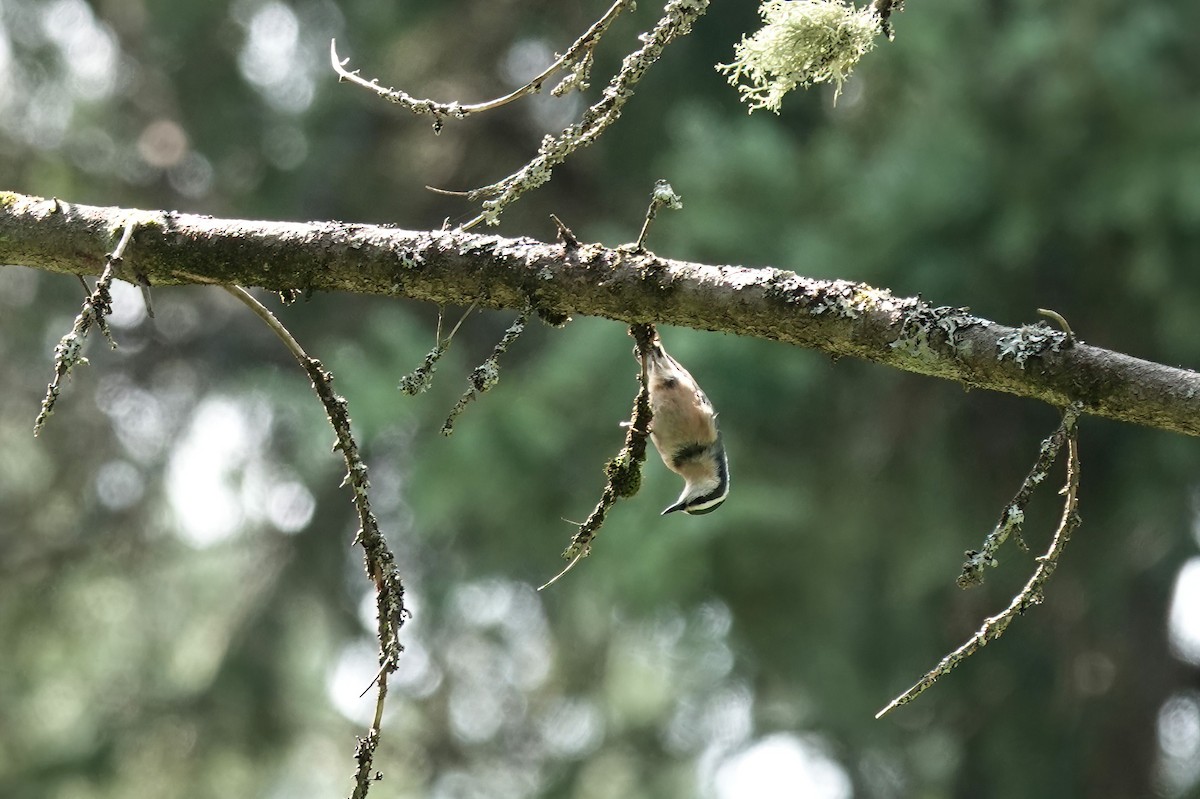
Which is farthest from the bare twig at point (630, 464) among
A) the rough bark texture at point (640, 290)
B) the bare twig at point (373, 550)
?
the bare twig at point (373, 550)

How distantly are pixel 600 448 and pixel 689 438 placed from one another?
2823mm

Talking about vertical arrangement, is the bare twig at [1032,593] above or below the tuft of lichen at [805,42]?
below

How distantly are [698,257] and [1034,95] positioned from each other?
→ 1.74 metres

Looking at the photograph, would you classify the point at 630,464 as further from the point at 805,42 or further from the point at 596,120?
the point at 805,42

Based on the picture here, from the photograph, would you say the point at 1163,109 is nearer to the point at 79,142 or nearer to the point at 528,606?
the point at 528,606

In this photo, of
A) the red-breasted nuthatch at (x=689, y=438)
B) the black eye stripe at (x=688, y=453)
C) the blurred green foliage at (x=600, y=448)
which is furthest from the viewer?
the blurred green foliage at (x=600, y=448)

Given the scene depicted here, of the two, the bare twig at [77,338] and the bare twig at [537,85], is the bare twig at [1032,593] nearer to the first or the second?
the bare twig at [537,85]

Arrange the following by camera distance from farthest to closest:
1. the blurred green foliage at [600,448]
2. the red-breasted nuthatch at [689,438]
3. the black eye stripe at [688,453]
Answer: the blurred green foliage at [600,448] < the black eye stripe at [688,453] < the red-breasted nuthatch at [689,438]

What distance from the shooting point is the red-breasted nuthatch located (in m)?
3.58

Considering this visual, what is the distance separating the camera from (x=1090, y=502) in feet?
22.6

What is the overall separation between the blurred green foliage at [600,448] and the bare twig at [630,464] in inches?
151

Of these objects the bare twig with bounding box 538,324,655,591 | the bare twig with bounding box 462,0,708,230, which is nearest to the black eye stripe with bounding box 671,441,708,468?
the bare twig with bounding box 538,324,655,591

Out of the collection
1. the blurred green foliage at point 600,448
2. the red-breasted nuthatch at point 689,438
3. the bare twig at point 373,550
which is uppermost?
the blurred green foliage at point 600,448

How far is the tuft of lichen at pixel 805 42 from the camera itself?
236 centimetres
